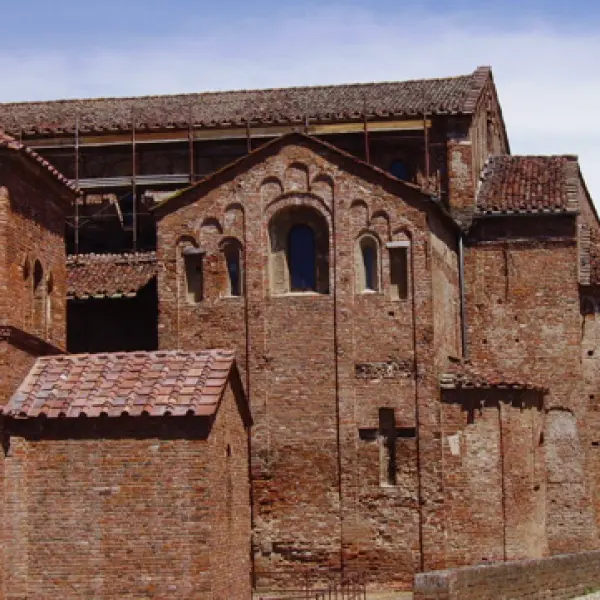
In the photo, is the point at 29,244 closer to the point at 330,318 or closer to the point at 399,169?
the point at 330,318

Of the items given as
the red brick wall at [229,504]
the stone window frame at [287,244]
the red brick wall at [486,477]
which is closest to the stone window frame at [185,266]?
the stone window frame at [287,244]

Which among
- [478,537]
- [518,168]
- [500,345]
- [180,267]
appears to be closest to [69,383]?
[180,267]

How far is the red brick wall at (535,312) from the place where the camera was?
119 ft

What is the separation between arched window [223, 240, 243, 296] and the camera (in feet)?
109

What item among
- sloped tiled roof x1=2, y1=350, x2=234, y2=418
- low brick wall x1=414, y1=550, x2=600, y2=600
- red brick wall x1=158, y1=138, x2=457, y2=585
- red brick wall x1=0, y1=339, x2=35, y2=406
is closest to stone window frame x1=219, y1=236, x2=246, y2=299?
red brick wall x1=158, y1=138, x2=457, y2=585

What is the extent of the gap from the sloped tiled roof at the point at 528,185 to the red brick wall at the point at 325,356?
15.0ft

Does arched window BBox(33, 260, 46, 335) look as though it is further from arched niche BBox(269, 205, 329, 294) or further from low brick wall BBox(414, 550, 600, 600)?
low brick wall BBox(414, 550, 600, 600)

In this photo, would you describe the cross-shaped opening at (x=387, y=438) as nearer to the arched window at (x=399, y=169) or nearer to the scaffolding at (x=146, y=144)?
the scaffolding at (x=146, y=144)

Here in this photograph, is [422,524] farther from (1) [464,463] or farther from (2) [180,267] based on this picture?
(2) [180,267]

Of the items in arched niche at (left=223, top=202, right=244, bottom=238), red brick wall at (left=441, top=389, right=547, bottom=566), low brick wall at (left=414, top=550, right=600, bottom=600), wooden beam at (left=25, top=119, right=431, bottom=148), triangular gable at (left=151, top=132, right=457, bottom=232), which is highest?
wooden beam at (left=25, top=119, right=431, bottom=148)

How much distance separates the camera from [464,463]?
32094 millimetres

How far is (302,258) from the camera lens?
3331cm

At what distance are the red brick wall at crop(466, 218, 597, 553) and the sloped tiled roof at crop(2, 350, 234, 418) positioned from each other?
1239 cm

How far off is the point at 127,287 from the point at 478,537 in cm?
1028
